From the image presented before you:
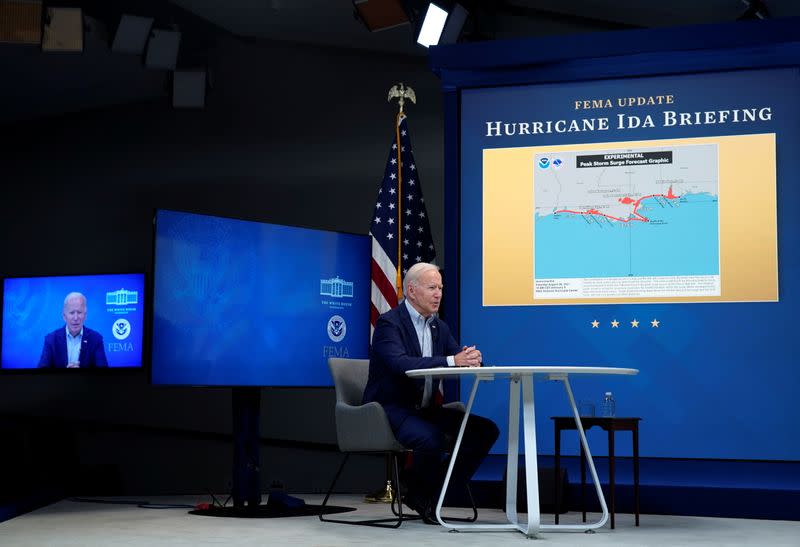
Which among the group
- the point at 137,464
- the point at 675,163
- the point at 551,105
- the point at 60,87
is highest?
the point at 60,87

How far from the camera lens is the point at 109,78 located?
26.7ft

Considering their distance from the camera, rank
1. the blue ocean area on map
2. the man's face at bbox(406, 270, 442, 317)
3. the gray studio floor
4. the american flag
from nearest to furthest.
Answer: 1. the gray studio floor
2. the man's face at bbox(406, 270, 442, 317)
3. the blue ocean area on map
4. the american flag

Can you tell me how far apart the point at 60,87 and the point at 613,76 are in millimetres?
4480

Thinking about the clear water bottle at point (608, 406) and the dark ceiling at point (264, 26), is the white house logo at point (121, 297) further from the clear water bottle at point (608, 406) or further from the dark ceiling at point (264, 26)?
the clear water bottle at point (608, 406)

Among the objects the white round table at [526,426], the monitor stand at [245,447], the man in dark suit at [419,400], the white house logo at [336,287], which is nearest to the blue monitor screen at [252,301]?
the white house logo at [336,287]

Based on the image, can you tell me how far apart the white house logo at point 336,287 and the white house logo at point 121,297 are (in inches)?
90.1

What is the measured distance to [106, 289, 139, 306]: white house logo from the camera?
304 inches

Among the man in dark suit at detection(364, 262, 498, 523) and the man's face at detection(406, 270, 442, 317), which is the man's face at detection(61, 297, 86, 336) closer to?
the man in dark suit at detection(364, 262, 498, 523)

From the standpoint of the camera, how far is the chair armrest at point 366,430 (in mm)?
4676

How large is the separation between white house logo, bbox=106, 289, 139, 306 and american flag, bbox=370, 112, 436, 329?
2.06m

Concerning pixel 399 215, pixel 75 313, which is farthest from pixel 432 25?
pixel 75 313

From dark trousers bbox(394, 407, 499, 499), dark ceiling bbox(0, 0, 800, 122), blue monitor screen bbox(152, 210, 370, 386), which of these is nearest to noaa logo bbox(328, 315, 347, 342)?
blue monitor screen bbox(152, 210, 370, 386)

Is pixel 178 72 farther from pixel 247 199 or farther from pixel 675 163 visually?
pixel 675 163

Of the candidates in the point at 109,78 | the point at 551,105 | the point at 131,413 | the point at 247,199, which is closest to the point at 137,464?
the point at 131,413
